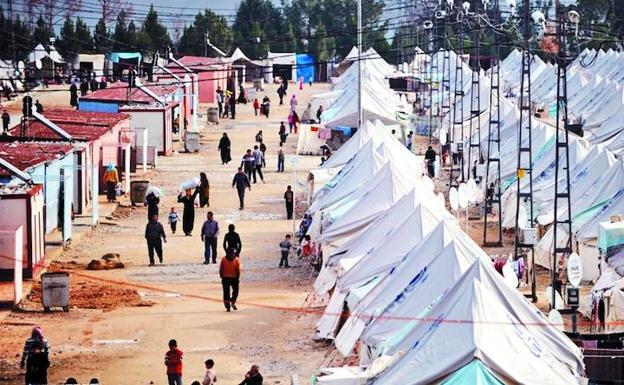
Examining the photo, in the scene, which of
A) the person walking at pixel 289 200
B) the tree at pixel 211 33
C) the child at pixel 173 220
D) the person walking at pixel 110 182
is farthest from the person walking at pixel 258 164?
the tree at pixel 211 33

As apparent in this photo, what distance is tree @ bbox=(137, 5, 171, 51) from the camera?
100625 millimetres

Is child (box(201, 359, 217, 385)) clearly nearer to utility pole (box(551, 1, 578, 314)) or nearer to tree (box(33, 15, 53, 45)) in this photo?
utility pole (box(551, 1, 578, 314))

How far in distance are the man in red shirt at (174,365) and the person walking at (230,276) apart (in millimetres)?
5782

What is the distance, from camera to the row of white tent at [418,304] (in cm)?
1823

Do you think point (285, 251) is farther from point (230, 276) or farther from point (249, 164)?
point (249, 164)

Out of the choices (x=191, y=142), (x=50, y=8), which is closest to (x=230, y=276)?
(x=191, y=142)

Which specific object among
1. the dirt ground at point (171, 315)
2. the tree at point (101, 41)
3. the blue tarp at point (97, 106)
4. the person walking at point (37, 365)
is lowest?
the dirt ground at point (171, 315)

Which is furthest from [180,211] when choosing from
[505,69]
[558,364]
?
[505,69]

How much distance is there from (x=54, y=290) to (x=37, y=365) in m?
5.89

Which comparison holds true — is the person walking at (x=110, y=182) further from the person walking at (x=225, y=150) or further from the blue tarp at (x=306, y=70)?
the blue tarp at (x=306, y=70)

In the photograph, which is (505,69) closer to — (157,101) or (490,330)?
(157,101)

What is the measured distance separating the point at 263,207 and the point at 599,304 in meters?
17.1

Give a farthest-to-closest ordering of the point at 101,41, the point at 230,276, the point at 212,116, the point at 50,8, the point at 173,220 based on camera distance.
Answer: the point at 50,8
the point at 101,41
the point at 212,116
the point at 173,220
the point at 230,276

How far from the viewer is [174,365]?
22047mm
